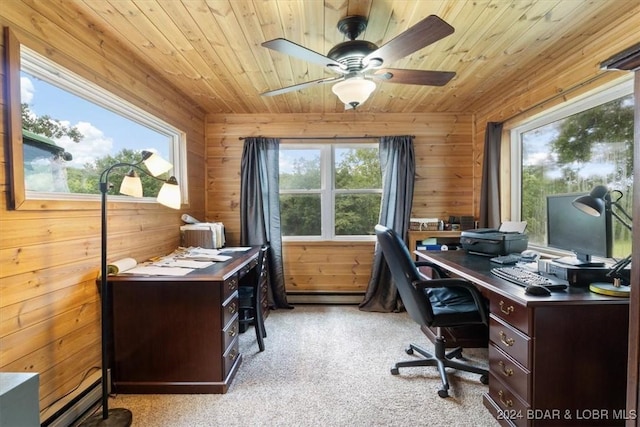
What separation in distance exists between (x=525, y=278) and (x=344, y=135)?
7.80ft

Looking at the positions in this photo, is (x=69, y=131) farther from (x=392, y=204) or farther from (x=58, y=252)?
(x=392, y=204)

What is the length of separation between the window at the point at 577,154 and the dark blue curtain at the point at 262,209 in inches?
97.9

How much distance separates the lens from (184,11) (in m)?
1.61

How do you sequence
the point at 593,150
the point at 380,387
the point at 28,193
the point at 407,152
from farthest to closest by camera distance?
the point at 407,152
the point at 593,150
the point at 380,387
the point at 28,193

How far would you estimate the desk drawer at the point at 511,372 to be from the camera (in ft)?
4.44

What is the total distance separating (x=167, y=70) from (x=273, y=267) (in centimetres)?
211

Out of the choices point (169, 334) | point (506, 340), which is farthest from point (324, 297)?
point (506, 340)

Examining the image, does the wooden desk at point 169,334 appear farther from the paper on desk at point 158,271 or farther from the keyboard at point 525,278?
the keyboard at point 525,278

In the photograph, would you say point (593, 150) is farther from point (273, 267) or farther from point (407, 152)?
point (273, 267)

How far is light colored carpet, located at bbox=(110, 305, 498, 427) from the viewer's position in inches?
63.2

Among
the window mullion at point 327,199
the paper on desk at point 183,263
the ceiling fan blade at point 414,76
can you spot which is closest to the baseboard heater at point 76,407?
the paper on desk at point 183,263

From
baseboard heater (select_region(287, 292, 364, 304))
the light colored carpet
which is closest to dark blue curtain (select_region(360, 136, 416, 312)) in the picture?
baseboard heater (select_region(287, 292, 364, 304))

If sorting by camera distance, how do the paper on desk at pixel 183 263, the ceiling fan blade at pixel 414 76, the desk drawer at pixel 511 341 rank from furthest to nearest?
the paper on desk at pixel 183 263
the ceiling fan blade at pixel 414 76
the desk drawer at pixel 511 341

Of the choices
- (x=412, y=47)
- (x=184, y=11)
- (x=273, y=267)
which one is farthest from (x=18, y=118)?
(x=273, y=267)
